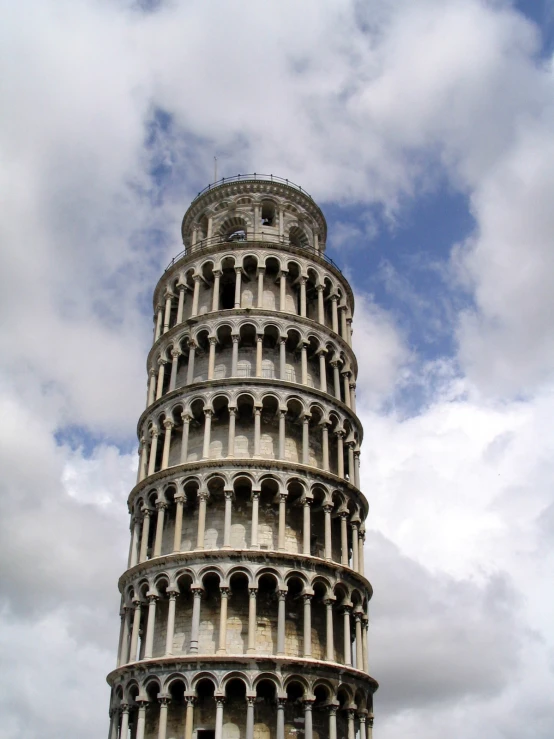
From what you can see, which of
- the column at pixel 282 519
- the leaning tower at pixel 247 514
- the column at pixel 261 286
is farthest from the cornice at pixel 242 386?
the column at pixel 282 519

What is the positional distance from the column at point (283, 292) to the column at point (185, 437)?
7.11 m

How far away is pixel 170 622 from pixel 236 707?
13.5 ft

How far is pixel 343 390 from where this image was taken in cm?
4078

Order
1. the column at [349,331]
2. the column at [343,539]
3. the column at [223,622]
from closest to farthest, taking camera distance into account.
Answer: the column at [223,622] → the column at [343,539] → the column at [349,331]

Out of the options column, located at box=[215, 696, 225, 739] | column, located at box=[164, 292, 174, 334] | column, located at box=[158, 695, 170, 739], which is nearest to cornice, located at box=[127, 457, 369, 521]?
column, located at box=[164, 292, 174, 334]

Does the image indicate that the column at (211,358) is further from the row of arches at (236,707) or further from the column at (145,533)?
the row of arches at (236,707)

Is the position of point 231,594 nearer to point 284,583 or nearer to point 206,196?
point 284,583

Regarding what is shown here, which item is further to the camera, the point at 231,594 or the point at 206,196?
the point at 206,196

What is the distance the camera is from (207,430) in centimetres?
3581

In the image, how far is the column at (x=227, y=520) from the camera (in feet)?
108

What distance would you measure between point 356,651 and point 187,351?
632 inches

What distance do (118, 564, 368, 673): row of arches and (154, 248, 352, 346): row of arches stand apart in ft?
43.2

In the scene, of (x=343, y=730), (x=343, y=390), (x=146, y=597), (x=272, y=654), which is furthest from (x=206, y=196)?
(x=343, y=730)

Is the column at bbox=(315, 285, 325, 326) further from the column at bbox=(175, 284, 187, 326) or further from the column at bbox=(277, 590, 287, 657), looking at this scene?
the column at bbox=(277, 590, 287, 657)
